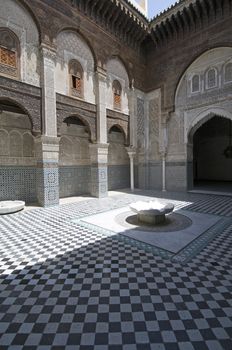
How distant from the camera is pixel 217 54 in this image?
5.27 m

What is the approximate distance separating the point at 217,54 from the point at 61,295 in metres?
6.28

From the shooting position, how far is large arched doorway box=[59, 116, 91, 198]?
5352mm

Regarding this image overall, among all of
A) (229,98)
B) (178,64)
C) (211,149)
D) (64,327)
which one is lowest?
(64,327)

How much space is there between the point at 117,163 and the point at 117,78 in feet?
8.55

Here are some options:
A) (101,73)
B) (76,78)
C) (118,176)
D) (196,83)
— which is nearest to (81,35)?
(101,73)

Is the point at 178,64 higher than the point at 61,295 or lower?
higher

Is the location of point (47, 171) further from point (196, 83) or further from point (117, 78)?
point (196, 83)

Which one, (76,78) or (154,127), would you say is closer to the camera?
(76,78)

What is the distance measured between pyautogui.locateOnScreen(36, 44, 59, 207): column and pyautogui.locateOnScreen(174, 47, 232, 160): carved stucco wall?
11.9 ft

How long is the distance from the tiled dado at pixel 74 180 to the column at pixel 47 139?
1.03 m

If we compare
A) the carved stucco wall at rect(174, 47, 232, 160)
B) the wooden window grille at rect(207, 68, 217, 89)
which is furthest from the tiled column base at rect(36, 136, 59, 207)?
the wooden window grille at rect(207, 68, 217, 89)

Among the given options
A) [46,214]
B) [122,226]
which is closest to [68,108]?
[46,214]

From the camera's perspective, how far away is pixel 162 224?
9.50 ft

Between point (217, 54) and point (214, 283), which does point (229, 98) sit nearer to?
point (217, 54)
